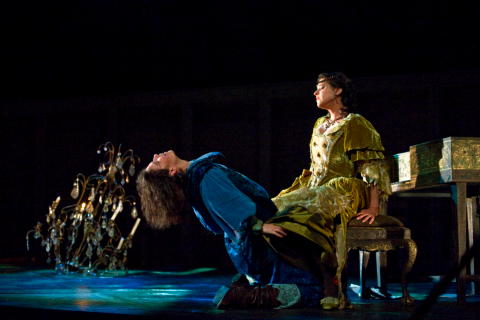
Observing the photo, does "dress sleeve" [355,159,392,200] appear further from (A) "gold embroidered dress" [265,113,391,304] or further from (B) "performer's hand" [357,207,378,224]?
(B) "performer's hand" [357,207,378,224]

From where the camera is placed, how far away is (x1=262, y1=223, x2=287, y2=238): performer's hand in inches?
128

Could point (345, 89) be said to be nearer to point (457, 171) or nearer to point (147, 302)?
point (457, 171)

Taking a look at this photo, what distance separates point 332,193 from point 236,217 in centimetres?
57

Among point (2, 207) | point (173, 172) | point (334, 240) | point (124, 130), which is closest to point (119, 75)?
point (124, 130)

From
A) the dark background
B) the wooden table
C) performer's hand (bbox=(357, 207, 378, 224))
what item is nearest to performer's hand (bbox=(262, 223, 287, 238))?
performer's hand (bbox=(357, 207, 378, 224))

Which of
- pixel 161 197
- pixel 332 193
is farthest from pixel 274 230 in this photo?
pixel 161 197

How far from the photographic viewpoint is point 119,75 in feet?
23.8

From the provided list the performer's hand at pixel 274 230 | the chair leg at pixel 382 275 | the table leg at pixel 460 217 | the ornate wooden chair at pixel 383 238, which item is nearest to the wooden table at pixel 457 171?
the table leg at pixel 460 217

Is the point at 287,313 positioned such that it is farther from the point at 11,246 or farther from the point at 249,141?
the point at 11,246

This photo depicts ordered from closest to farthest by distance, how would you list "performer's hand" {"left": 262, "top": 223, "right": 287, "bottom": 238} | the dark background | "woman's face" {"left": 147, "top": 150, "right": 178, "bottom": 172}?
"performer's hand" {"left": 262, "top": 223, "right": 287, "bottom": 238}, "woman's face" {"left": 147, "top": 150, "right": 178, "bottom": 172}, the dark background

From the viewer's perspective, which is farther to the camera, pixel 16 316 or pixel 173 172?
pixel 173 172

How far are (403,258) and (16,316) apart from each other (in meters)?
1.92

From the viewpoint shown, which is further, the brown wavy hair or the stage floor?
the brown wavy hair

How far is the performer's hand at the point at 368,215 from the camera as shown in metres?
3.48
